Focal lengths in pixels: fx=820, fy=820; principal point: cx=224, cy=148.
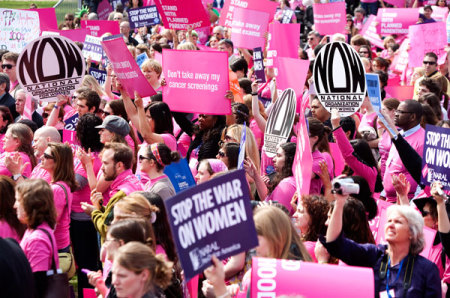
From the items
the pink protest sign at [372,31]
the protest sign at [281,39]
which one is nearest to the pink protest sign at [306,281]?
the protest sign at [281,39]

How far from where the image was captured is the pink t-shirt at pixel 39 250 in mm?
5410

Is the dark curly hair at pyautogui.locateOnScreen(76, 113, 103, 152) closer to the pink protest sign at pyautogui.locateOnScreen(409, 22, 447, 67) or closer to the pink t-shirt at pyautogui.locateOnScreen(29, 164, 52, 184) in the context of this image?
the pink t-shirt at pyautogui.locateOnScreen(29, 164, 52, 184)

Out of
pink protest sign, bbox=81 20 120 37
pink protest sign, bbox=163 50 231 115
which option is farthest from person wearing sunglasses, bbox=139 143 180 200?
pink protest sign, bbox=81 20 120 37

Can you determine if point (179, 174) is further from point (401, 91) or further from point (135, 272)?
point (401, 91)

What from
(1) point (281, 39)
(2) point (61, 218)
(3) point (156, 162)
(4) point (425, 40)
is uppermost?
(1) point (281, 39)

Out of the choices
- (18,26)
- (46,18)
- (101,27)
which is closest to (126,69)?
(18,26)

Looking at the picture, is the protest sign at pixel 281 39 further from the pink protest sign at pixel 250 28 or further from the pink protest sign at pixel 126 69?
the pink protest sign at pixel 126 69

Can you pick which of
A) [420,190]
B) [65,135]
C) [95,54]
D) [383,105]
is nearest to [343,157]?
[420,190]

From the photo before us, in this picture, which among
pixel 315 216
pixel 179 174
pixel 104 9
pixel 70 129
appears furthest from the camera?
pixel 104 9

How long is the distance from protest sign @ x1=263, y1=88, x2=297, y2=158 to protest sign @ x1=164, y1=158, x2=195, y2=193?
1.22 meters

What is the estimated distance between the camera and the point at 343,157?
752 cm

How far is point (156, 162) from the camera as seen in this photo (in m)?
6.72

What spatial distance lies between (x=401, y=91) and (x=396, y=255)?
6053 millimetres

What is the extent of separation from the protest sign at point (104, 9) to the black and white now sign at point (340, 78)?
620 inches
